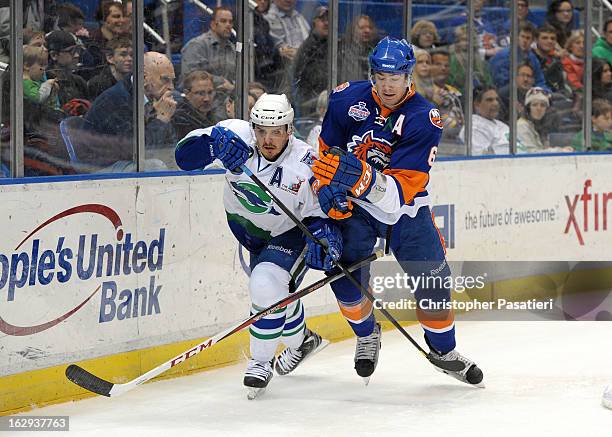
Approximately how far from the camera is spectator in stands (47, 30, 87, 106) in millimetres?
4648

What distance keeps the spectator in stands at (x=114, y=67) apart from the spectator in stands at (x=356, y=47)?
149cm

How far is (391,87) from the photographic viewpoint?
14.5 feet

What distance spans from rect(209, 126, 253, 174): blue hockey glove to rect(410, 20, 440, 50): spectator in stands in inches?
96.6

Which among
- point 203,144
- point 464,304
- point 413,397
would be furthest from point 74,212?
point 464,304

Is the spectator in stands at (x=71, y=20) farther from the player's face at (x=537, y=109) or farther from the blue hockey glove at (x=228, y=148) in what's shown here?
the player's face at (x=537, y=109)

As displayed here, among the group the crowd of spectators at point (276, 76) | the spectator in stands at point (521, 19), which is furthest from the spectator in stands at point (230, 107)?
the spectator in stands at point (521, 19)

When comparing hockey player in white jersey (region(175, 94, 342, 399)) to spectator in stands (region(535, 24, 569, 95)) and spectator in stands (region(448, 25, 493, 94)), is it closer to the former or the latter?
spectator in stands (region(448, 25, 493, 94))

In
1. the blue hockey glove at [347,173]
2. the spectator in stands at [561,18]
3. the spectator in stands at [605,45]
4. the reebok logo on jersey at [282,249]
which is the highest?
the spectator in stands at [561,18]

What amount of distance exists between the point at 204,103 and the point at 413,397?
1.64 m

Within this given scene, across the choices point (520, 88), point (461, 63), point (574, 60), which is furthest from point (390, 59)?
point (574, 60)

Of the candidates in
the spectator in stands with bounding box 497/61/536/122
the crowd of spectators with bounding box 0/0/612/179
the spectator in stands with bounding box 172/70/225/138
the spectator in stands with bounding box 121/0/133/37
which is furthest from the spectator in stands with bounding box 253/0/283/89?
the spectator in stands with bounding box 497/61/536/122

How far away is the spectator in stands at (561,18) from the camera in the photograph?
293 inches

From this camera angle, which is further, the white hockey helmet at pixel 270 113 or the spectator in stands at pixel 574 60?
the spectator in stands at pixel 574 60

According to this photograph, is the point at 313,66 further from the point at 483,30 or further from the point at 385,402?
the point at 385,402
